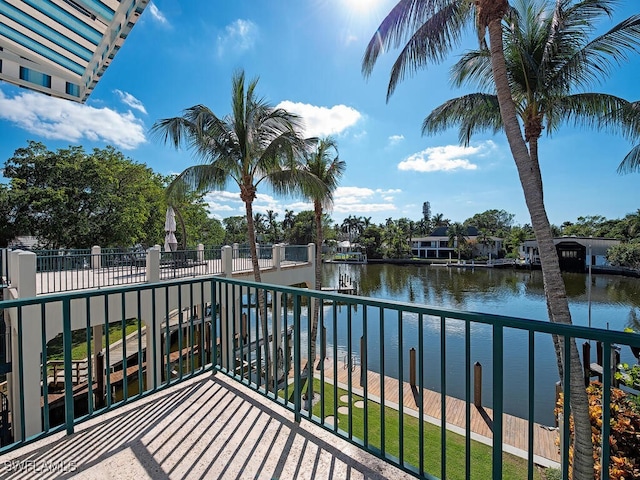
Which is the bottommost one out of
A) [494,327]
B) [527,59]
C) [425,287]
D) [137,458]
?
[425,287]

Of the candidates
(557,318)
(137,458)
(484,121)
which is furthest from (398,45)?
(137,458)

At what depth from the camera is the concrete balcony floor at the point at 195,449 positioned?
5.89ft

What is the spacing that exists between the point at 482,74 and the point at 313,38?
12.3 ft

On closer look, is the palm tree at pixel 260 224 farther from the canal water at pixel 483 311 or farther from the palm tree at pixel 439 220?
the palm tree at pixel 439 220

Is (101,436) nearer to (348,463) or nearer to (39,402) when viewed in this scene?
(348,463)

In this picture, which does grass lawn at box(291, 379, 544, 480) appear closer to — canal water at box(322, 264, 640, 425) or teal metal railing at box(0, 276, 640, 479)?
teal metal railing at box(0, 276, 640, 479)

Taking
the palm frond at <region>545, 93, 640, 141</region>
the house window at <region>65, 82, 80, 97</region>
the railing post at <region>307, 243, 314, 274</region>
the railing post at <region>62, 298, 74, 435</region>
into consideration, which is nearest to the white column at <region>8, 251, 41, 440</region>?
the house window at <region>65, 82, 80, 97</region>

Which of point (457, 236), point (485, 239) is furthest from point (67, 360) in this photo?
point (485, 239)

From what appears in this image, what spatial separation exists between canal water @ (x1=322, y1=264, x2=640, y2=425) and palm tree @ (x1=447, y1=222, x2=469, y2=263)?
856 centimetres

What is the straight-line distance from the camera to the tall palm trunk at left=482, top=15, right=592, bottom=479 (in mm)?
3725

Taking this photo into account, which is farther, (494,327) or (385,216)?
(385,216)

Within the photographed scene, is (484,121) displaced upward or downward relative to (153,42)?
downward

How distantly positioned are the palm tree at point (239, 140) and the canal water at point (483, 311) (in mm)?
5570

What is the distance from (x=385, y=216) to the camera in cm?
6806
